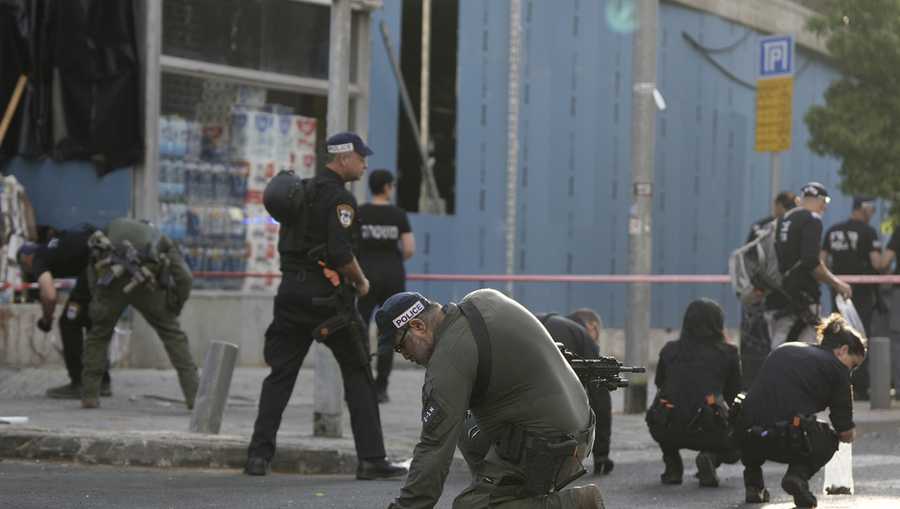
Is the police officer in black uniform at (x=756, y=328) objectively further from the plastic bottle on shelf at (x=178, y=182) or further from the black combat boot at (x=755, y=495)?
the plastic bottle on shelf at (x=178, y=182)

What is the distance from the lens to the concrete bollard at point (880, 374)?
1357 centimetres

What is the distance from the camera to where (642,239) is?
44.5 ft

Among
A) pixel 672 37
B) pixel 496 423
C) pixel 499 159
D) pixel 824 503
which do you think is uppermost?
pixel 672 37

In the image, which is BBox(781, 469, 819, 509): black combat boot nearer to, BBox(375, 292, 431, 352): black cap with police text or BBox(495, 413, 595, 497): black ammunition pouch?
BBox(495, 413, 595, 497): black ammunition pouch

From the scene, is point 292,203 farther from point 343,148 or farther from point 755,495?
point 755,495

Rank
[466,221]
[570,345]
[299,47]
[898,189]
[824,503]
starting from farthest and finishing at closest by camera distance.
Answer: [898,189], [466,221], [299,47], [570,345], [824,503]

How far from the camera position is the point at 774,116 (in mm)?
14609

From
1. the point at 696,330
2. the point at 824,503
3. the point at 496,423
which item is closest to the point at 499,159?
the point at 696,330

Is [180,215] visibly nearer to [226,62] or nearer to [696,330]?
[226,62]

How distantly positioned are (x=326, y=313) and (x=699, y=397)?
212 cm

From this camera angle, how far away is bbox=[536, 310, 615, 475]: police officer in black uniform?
9648mm

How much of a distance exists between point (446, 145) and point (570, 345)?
25.4ft

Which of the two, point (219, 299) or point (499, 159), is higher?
point (499, 159)

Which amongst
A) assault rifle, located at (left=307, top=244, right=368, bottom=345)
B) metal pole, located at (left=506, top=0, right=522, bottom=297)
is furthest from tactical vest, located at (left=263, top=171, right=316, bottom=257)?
metal pole, located at (left=506, top=0, right=522, bottom=297)
